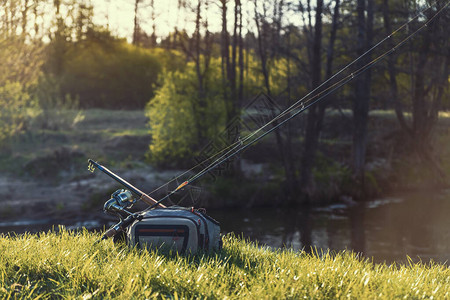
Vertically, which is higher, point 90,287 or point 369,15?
point 369,15

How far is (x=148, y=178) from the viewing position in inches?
768

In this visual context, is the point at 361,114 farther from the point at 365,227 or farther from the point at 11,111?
the point at 11,111

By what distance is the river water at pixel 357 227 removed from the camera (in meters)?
13.6

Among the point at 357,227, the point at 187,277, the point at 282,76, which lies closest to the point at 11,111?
the point at 282,76

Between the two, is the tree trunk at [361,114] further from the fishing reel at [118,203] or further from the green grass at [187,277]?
the fishing reel at [118,203]

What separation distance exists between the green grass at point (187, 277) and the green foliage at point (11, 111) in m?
15.1

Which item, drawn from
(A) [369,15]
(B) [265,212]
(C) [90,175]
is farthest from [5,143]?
(A) [369,15]

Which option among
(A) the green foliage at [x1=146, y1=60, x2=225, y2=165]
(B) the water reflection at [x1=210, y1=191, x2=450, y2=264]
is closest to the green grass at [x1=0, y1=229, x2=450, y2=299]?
(B) the water reflection at [x1=210, y1=191, x2=450, y2=264]

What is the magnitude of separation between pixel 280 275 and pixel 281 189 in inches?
569

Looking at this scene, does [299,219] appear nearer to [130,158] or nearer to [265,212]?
[265,212]

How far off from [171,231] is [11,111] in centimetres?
1696

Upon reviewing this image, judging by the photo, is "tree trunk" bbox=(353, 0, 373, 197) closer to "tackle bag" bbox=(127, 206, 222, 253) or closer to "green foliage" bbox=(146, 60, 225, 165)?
"green foliage" bbox=(146, 60, 225, 165)

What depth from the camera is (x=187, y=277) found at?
4.86 metres

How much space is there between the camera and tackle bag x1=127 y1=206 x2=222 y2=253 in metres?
5.75
